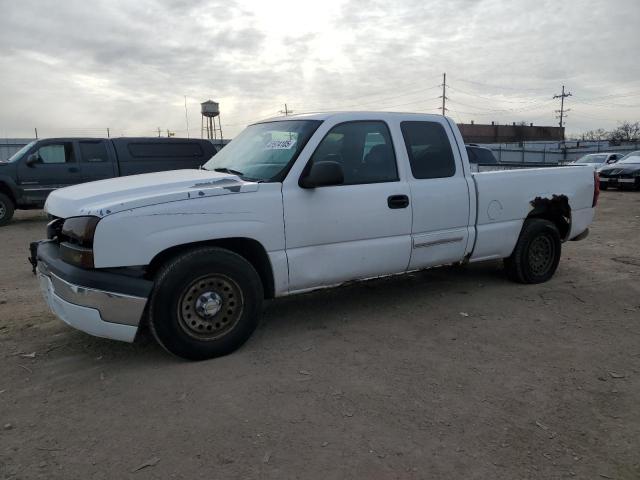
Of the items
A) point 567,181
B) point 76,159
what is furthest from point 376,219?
point 76,159

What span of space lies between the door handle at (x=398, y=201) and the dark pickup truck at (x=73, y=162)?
8.89 meters

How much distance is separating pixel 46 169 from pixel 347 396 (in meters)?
11.1

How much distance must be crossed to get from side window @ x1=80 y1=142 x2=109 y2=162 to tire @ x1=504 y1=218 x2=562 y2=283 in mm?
9899

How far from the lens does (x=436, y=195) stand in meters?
4.75

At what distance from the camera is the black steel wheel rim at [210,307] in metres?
3.62

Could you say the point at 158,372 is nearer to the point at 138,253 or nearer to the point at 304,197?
the point at 138,253

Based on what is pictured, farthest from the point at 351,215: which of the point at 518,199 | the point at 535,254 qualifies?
the point at 535,254

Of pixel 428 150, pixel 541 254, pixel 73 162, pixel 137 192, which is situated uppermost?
pixel 73 162

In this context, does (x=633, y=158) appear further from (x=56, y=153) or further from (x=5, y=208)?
(x=5, y=208)

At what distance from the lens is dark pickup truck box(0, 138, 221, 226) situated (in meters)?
11.6

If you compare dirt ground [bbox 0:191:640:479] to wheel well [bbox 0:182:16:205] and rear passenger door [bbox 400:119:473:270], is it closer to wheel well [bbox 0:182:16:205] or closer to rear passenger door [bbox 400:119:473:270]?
rear passenger door [bbox 400:119:473:270]

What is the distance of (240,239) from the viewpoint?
3883mm

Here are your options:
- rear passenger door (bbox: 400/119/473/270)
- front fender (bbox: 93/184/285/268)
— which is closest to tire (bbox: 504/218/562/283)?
rear passenger door (bbox: 400/119/473/270)

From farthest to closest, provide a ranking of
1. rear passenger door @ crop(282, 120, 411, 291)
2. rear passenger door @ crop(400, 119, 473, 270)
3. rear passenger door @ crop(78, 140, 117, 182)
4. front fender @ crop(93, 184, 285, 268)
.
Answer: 1. rear passenger door @ crop(78, 140, 117, 182)
2. rear passenger door @ crop(400, 119, 473, 270)
3. rear passenger door @ crop(282, 120, 411, 291)
4. front fender @ crop(93, 184, 285, 268)
